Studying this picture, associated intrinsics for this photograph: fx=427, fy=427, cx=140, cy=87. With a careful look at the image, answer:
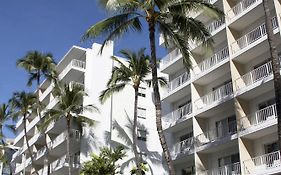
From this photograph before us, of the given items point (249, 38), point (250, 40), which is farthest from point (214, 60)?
point (250, 40)

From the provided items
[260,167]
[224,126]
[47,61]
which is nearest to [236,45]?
[224,126]

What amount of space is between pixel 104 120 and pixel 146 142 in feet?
18.3

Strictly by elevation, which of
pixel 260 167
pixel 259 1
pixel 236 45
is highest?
pixel 259 1

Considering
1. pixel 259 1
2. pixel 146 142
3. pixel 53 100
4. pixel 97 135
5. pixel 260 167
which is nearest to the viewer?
pixel 260 167

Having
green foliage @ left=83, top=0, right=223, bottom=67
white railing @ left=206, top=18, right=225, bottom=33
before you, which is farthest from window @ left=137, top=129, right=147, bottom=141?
green foliage @ left=83, top=0, right=223, bottom=67

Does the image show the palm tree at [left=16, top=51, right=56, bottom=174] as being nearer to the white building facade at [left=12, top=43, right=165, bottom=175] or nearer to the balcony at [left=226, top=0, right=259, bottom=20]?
the white building facade at [left=12, top=43, right=165, bottom=175]

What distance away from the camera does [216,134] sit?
35.4 m

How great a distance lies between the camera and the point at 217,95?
3519 cm

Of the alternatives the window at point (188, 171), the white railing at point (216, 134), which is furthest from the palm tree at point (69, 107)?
the white railing at point (216, 134)

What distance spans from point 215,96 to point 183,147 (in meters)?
5.98

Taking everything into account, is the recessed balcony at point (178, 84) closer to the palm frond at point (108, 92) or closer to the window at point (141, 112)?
the palm frond at point (108, 92)

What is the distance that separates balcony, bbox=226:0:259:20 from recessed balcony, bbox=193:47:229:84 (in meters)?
2.78

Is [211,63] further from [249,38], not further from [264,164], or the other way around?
[264,164]

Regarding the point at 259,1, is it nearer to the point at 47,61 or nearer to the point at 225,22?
the point at 225,22
